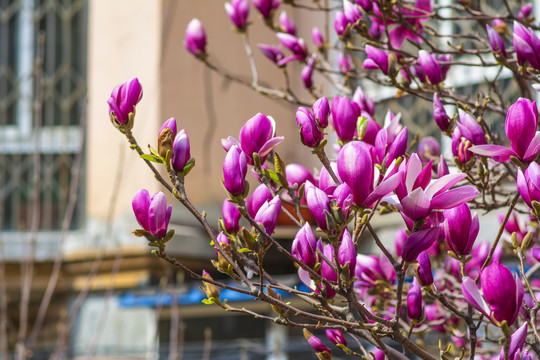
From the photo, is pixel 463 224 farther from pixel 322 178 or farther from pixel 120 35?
pixel 120 35

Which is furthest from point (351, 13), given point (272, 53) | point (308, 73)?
point (272, 53)

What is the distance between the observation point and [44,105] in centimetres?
501

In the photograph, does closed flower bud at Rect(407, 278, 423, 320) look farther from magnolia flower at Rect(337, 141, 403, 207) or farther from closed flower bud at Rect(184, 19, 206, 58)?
closed flower bud at Rect(184, 19, 206, 58)

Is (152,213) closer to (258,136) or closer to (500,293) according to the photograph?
(258,136)

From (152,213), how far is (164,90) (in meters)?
3.72

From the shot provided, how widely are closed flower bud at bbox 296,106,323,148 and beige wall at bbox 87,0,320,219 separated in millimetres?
3508

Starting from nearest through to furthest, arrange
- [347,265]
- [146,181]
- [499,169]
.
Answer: [347,265] < [499,169] < [146,181]

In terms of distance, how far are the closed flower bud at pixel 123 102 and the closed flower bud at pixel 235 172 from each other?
0.16m

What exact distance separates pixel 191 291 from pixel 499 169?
2497mm

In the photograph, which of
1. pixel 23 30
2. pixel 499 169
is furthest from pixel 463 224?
pixel 23 30

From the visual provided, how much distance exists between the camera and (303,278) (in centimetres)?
98

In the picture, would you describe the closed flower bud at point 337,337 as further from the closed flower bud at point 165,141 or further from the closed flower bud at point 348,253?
the closed flower bud at point 165,141

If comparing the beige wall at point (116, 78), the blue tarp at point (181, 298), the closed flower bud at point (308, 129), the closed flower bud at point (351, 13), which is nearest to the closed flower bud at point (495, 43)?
the closed flower bud at point (351, 13)

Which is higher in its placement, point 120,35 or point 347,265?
point 120,35
